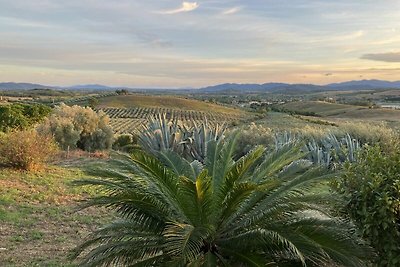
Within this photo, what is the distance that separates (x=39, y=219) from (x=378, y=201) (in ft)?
22.6

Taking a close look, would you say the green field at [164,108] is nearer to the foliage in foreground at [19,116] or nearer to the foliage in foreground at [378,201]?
the foliage in foreground at [19,116]

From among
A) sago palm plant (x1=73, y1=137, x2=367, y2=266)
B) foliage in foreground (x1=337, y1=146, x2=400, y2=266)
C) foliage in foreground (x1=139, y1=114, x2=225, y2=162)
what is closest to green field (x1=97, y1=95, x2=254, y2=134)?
foliage in foreground (x1=139, y1=114, x2=225, y2=162)

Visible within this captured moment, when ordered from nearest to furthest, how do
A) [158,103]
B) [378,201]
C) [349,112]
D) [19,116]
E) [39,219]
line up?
1. [378,201]
2. [39,219]
3. [19,116]
4. [349,112]
5. [158,103]

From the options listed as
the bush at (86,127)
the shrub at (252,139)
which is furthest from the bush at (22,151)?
the bush at (86,127)

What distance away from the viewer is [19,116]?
2880 cm

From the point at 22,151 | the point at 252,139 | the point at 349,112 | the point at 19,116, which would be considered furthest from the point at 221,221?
the point at 349,112

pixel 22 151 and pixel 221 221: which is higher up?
pixel 221 221

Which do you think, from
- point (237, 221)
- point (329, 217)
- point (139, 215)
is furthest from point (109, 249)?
point (329, 217)

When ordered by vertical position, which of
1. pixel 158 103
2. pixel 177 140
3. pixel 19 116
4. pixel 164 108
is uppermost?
pixel 19 116

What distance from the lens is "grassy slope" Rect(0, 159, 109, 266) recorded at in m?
7.32

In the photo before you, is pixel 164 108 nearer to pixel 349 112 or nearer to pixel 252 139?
pixel 349 112

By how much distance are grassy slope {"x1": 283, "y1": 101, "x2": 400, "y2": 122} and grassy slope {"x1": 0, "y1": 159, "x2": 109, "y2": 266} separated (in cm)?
6420

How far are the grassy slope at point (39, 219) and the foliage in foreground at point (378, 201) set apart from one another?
3.24m

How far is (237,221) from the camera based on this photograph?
207 inches
